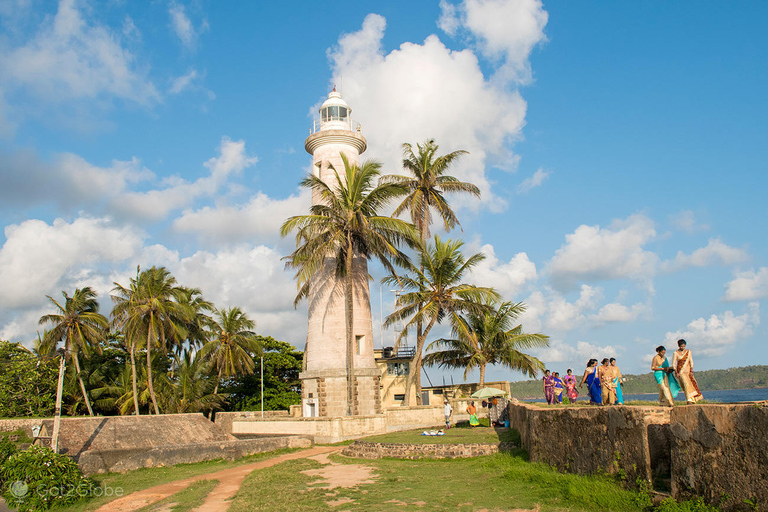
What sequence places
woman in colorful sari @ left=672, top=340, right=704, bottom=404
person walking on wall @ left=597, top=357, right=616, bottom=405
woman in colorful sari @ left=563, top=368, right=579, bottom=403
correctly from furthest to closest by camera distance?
woman in colorful sari @ left=563, top=368, right=579, bottom=403, person walking on wall @ left=597, top=357, right=616, bottom=405, woman in colorful sari @ left=672, top=340, right=704, bottom=404

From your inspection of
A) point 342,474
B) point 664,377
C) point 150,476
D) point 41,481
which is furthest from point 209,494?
point 664,377

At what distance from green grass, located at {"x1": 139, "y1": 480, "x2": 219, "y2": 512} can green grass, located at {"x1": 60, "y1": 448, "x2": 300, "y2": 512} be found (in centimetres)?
Answer: 173

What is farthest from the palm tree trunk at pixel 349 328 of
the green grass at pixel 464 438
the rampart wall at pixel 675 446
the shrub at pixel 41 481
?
the rampart wall at pixel 675 446

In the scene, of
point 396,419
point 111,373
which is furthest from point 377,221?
point 111,373

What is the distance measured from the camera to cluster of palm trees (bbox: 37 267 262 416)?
3470cm

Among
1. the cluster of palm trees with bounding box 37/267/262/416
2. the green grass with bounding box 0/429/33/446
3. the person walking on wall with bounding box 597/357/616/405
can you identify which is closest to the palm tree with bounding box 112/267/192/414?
the cluster of palm trees with bounding box 37/267/262/416

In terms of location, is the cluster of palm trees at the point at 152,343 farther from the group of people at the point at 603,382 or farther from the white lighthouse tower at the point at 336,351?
the group of people at the point at 603,382

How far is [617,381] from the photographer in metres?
12.7

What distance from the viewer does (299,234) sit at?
2506 centimetres

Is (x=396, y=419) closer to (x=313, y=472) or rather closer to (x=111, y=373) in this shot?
(x=313, y=472)

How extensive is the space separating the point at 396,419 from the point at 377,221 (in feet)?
30.8

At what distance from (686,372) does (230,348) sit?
3530cm

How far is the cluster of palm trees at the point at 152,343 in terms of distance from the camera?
34700 mm

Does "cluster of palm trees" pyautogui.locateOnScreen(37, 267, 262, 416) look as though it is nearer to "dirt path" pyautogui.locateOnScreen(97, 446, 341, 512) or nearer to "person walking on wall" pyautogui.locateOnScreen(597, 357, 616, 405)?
"dirt path" pyautogui.locateOnScreen(97, 446, 341, 512)
